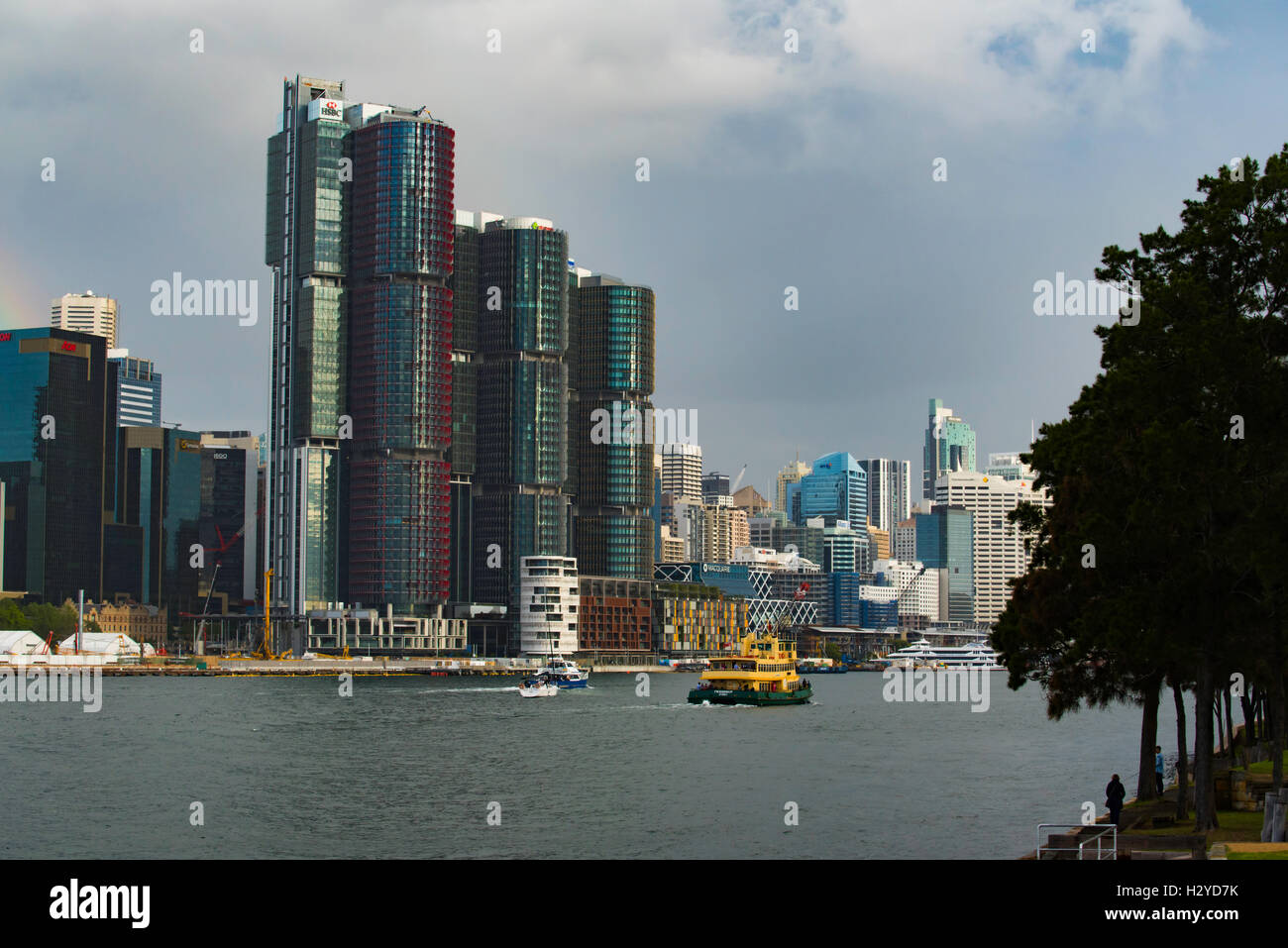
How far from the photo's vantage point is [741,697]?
18238cm

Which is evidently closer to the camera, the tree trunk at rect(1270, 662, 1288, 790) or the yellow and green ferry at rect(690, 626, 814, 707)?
the tree trunk at rect(1270, 662, 1288, 790)

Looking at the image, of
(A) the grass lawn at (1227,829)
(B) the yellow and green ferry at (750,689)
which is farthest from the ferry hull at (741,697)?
(A) the grass lawn at (1227,829)

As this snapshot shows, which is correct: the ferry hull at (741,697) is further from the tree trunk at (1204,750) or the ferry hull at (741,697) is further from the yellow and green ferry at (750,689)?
the tree trunk at (1204,750)

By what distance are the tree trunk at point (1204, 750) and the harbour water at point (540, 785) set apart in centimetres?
1220

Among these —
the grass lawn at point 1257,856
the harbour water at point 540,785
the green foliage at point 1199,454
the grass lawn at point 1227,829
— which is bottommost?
the harbour water at point 540,785

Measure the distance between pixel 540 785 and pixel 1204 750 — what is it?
45620 mm

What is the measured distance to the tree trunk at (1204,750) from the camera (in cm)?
4931

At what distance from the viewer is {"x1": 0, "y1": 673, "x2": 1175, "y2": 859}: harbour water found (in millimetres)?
65812

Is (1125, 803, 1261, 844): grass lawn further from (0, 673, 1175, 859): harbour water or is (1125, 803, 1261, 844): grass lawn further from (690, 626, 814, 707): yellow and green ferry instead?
(690, 626, 814, 707): yellow and green ferry

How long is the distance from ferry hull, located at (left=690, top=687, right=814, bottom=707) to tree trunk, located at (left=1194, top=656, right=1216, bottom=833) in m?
133

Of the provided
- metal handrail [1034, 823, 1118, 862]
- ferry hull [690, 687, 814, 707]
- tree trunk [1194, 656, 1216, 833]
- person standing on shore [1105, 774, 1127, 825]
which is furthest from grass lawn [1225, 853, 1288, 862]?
ferry hull [690, 687, 814, 707]

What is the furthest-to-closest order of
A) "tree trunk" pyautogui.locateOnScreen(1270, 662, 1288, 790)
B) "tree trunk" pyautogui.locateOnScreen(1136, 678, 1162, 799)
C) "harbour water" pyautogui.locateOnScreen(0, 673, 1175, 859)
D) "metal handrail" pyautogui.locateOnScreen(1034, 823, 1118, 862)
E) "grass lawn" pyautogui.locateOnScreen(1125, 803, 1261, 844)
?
"harbour water" pyautogui.locateOnScreen(0, 673, 1175, 859), "tree trunk" pyautogui.locateOnScreen(1136, 678, 1162, 799), "tree trunk" pyautogui.locateOnScreen(1270, 662, 1288, 790), "grass lawn" pyautogui.locateOnScreen(1125, 803, 1261, 844), "metal handrail" pyautogui.locateOnScreen(1034, 823, 1118, 862)

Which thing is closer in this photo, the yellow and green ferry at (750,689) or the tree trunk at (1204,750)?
the tree trunk at (1204,750)
